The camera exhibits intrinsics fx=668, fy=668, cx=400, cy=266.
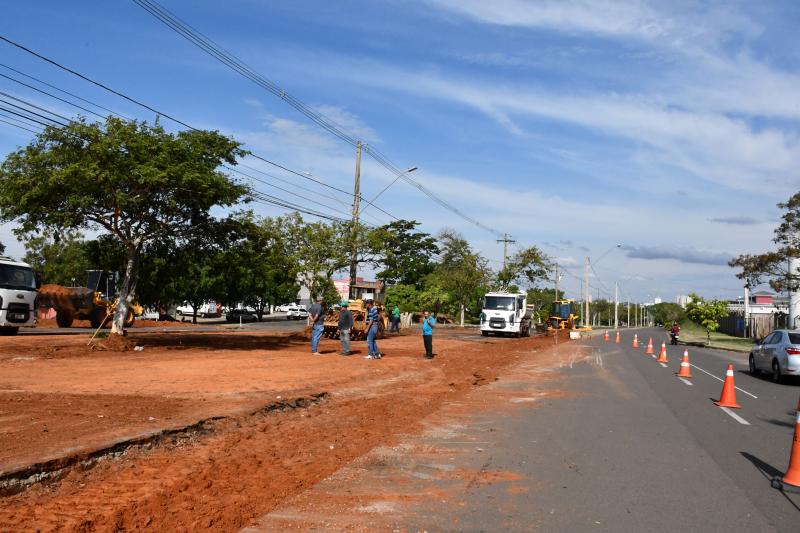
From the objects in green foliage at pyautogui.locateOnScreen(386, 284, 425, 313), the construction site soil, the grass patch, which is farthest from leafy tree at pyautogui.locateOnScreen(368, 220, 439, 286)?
the construction site soil

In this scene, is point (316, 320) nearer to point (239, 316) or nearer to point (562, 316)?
point (562, 316)

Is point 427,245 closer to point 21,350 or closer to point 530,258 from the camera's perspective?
point 530,258

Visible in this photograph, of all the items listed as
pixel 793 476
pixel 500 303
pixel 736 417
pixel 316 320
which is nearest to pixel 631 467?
pixel 793 476

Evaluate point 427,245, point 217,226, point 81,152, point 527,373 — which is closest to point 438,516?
point 527,373

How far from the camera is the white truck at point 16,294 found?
24.3 metres

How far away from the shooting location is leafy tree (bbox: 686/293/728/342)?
4559cm

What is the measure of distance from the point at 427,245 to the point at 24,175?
72144 mm

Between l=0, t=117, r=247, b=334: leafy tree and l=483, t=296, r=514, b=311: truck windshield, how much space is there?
85.0ft

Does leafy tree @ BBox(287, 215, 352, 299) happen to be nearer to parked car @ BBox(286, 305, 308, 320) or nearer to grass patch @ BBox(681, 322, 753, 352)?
grass patch @ BBox(681, 322, 753, 352)

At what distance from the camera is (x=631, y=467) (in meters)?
7.60

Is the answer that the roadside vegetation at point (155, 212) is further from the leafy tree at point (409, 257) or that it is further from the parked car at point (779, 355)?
the leafy tree at point (409, 257)

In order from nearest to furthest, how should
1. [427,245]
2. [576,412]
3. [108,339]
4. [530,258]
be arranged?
[576,412] → [108,339] → [530,258] → [427,245]

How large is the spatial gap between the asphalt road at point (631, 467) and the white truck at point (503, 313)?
29.0 metres

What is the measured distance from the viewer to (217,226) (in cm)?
2270
